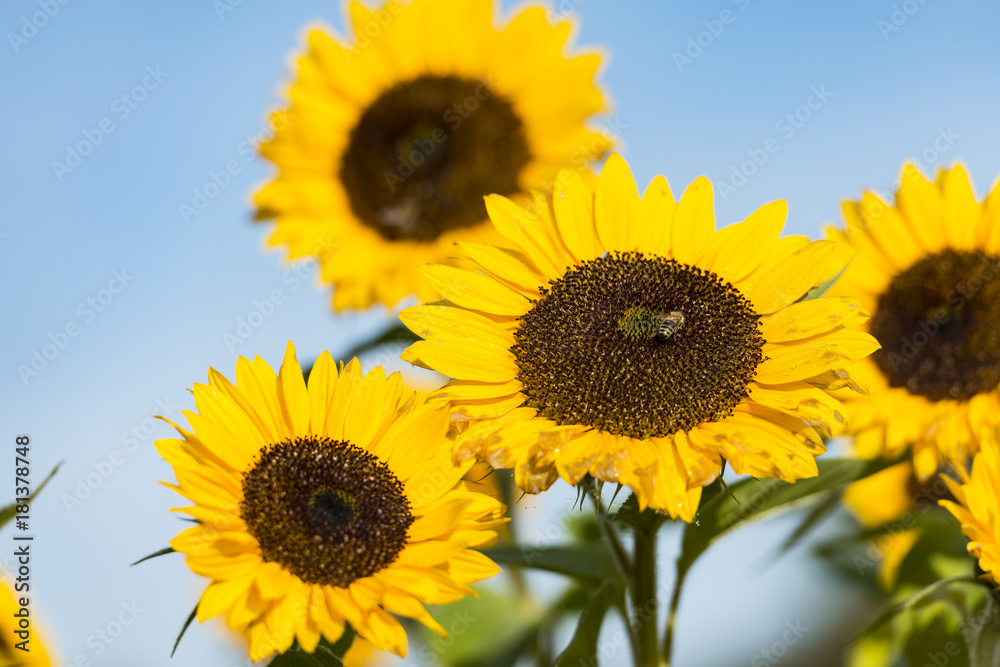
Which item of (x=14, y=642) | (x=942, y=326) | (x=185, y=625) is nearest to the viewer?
(x=185, y=625)

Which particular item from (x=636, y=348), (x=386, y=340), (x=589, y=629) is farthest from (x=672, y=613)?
(x=386, y=340)

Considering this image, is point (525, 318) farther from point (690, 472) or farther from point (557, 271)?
point (690, 472)

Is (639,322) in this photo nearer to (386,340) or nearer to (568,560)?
(568,560)

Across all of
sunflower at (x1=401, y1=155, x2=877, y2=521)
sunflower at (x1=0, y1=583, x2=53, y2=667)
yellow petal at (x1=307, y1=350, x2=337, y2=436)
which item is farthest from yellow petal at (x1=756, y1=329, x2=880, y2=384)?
sunflower at (x1=0, y1=583, x2=53, y2=667)

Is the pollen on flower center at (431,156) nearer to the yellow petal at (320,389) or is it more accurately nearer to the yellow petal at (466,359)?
the yellow petal at (466,359)

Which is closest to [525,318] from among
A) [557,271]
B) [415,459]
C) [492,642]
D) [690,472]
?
[557,271]
